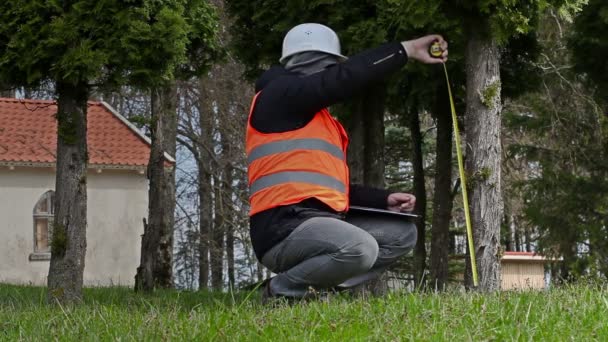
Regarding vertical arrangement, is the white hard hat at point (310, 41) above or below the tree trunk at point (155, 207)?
above

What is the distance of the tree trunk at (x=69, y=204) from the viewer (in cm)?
1193

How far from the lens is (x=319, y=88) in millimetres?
7039

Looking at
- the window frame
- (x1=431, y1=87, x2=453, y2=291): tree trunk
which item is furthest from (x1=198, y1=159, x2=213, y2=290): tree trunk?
(x1=431, y1=87, x2=453, y2=291): tree trunk

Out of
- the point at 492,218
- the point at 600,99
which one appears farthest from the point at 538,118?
the point at 492,218

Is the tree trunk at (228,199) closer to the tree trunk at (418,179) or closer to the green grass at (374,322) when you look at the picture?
the tree trunk at (418,179)

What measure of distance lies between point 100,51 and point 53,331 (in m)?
5.66

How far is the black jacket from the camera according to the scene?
7.02 meters

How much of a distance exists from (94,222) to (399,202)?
24875mm

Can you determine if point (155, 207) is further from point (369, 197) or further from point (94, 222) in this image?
point (94, 222)

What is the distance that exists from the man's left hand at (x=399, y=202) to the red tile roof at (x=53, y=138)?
23949 millimetres

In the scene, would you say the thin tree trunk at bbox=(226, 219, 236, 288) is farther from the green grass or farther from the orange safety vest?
the green grass

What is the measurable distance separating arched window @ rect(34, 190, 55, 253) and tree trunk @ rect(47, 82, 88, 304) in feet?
64.6

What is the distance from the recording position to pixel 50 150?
30797 mm

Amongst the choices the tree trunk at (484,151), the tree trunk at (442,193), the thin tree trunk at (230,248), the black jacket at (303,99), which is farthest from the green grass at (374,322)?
the thin tree trunk at (230,248)
